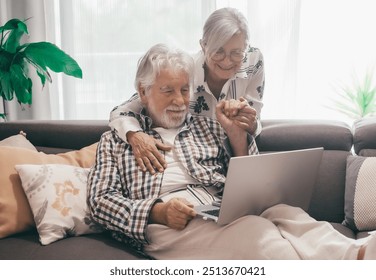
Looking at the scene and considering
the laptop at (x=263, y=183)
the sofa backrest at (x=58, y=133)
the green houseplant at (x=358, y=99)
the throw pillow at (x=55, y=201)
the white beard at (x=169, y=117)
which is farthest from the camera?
the green houseplant at (x=358, y=99)

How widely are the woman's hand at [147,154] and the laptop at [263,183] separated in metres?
0.22

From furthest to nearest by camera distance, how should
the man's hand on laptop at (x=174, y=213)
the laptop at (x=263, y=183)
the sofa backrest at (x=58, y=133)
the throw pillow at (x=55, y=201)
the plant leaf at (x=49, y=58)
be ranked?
the plant leaf at (x=49, y=58) → the sofa backrest at (x=58, y=133) → the throw pillow at (x=55, y=201) → the man's hand on laptop at (x=174, y=213) → the laptop at (x=263, y=183)

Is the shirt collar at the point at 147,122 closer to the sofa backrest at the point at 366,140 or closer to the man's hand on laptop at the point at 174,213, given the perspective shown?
the man's hand on laptop at the point at 174,213

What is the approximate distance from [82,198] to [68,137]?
1.95 feet

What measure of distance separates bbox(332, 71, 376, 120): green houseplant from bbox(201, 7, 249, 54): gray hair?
60.5 inches

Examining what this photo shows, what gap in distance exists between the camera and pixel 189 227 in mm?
1446

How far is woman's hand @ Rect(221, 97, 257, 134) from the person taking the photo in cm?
162

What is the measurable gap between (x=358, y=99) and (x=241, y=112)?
67.3 inches

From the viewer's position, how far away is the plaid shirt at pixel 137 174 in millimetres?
1487

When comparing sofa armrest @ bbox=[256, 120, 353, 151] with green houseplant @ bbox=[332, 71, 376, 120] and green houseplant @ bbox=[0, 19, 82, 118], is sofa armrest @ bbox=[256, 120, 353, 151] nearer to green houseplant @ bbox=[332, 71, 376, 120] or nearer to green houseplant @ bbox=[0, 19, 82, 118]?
green houseplant @ bbox=[0, 19, 82, 118]

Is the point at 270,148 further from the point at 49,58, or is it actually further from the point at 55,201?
the point at 49,58

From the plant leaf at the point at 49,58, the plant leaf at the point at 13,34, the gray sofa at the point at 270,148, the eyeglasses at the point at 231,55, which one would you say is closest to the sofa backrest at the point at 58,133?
the gray sofa at the point at 270,148
